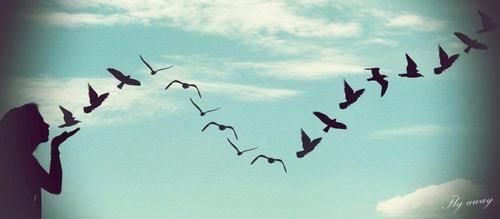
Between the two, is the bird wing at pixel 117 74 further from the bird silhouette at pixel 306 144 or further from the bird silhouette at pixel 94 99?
the bird silhouette at pixel 306 144

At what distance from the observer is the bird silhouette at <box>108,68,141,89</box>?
8405 mm

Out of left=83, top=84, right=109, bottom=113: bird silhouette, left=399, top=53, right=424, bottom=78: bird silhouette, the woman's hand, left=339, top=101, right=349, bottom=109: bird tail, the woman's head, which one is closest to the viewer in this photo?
the woman's hand

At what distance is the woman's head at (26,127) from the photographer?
7551mm

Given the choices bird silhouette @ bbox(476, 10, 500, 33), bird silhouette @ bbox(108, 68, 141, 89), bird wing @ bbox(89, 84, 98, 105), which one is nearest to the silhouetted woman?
bird wing @ bbox(89, 84, 98, 105)

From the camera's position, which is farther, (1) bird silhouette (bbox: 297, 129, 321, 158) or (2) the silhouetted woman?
(1) bird silhouette (bbox: 297, 129, 321, 158)

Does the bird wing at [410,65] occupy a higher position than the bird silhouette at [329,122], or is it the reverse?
the bird wing at [410,65]

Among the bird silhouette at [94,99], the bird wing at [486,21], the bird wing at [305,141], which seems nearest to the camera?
the bird silhouette at [94,99]

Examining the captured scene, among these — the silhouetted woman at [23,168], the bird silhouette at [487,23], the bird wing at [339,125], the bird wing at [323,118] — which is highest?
the bird silhouette at [487,23]

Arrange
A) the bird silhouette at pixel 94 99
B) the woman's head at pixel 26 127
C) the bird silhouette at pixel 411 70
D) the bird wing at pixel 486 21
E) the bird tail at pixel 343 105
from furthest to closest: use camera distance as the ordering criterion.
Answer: the bird wing at pixel 486 21
the bird silhouette at pixel 411 70
the bird tail at pixel 343 105
the bird silhouette at pixel 94 99
the woman's head at pixel 26 127

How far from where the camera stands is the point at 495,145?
383 inches

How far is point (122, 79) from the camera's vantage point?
27.8 feet

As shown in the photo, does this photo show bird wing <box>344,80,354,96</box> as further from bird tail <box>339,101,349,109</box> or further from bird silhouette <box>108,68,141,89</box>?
bird silhouette <box>108,68,141,89</box>

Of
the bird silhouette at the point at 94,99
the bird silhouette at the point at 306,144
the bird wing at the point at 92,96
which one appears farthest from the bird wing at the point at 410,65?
the bird wing at the point at 92,96

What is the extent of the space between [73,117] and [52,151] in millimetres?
979
